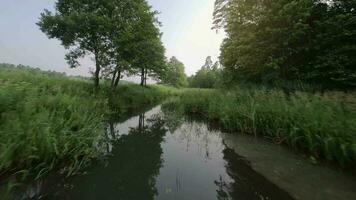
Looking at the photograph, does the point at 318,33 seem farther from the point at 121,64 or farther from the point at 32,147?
the point at 32,147

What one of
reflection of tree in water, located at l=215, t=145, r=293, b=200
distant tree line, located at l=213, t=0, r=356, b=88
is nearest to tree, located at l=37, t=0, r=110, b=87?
distant tree line, located at l=213, t=0, r=356, b=88

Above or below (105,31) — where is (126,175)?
below

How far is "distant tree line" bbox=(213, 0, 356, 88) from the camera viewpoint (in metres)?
9.23

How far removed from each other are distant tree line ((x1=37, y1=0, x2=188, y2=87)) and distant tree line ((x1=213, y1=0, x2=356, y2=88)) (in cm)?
649

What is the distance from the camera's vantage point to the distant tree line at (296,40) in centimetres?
923

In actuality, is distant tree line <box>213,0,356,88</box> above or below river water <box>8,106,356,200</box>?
above

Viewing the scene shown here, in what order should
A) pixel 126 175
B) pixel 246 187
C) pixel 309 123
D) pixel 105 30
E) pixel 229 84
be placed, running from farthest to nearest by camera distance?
pixel 229 84 → pixel 105 30 → pixel 309 123 → pixel 126 175 → pixel 246 187

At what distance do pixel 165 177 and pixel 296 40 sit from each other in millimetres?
10722

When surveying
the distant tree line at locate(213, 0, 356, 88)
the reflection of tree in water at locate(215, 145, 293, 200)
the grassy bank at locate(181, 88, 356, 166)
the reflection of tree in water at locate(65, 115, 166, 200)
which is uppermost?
Result: the distant tree line at locate(213, 0, 356, 88)

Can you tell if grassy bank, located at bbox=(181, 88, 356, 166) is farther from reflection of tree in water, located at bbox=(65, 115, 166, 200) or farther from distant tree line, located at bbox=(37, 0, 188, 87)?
distant tree line, located at bbox=(37, 0, 188, 87)

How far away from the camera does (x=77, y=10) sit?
1274 centimetres

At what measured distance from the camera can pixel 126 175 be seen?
12.6 ft

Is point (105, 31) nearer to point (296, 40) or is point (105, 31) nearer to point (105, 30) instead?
point (105, 30)

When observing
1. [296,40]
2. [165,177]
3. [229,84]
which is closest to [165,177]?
[165,177]
